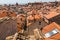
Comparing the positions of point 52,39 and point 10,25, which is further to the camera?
point 10,25

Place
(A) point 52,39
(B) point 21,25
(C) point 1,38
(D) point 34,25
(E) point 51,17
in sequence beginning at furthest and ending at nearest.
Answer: (B) point 21,25
(E) point 51,17
(D) point 34,25
(C) point 1,38
(A) point 52,39

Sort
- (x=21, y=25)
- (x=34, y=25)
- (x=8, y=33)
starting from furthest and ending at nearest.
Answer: (x=21, y=25), (x=34, y=25), (x=8, y=33)

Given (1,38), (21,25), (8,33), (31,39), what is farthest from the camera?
(21,25)

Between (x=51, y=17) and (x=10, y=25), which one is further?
(x=51, y=17)

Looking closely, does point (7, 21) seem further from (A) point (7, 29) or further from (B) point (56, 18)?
(B) point (56, 18)

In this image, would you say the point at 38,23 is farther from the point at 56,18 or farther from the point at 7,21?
the point at 7,21

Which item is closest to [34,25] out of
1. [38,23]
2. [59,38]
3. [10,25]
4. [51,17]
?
[38,23]


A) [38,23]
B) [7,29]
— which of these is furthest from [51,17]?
[7,29]

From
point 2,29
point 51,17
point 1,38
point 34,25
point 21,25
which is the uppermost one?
point 21,25

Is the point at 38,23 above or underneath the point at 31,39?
above
